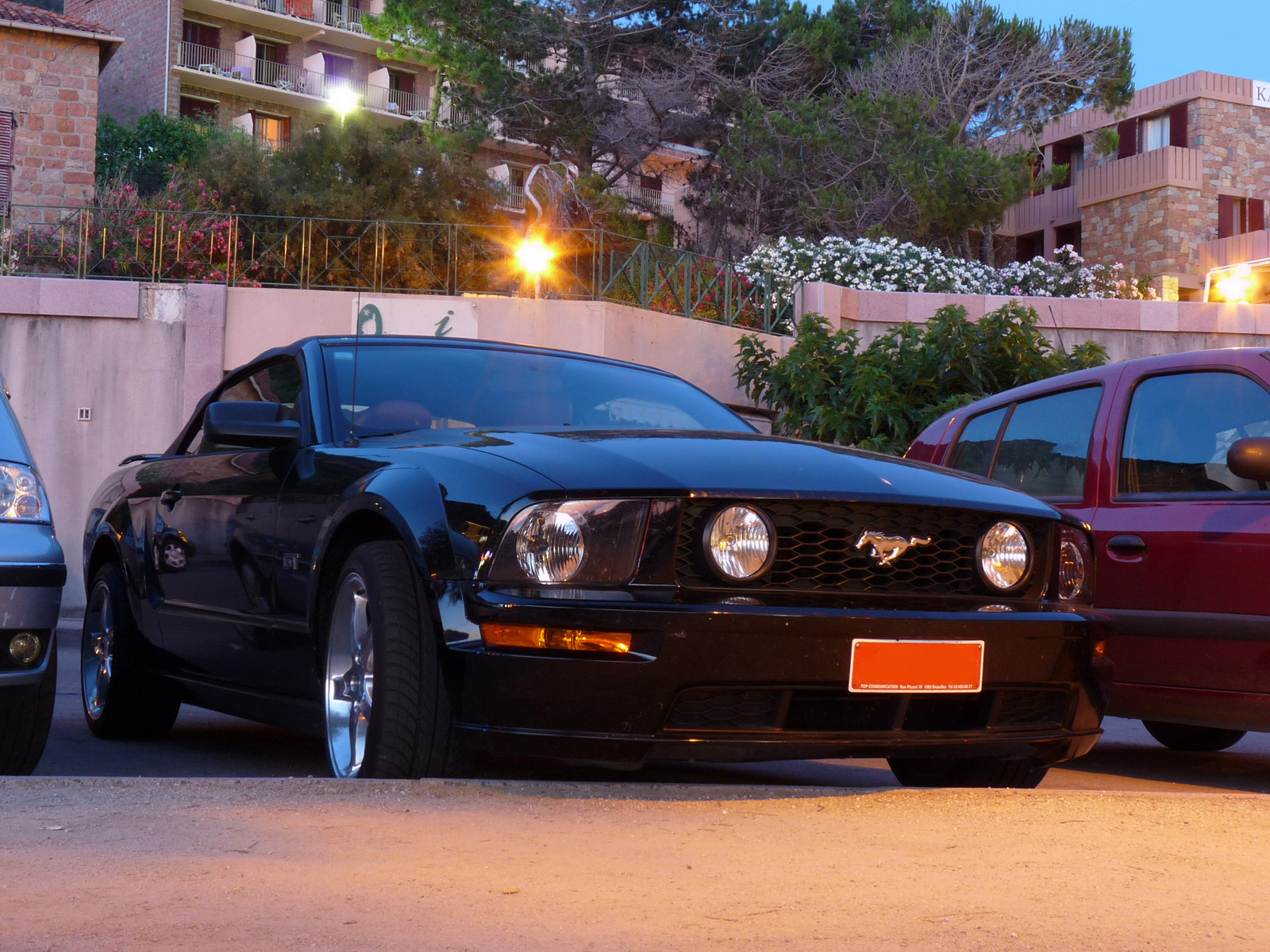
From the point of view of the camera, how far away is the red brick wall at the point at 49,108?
2820 centimetres

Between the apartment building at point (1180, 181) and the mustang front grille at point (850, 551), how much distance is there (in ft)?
120

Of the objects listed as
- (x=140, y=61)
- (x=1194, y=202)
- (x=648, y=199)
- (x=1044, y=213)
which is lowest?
(x=648, y=199)

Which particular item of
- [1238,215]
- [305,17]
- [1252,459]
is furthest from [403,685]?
[305,17]

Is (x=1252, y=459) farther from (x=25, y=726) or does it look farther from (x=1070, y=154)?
(x=1070, y=154)

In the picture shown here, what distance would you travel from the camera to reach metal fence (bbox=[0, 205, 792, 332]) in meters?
17.1

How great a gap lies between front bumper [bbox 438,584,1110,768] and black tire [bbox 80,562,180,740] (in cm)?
272

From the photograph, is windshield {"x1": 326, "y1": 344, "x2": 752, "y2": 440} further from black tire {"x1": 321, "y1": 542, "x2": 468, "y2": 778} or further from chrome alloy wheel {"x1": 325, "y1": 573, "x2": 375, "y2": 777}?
black tire {"x1": 321, "y1": 542, "x2": 468, "y2": 778}

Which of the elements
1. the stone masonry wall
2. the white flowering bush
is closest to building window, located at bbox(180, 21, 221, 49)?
the stone masonry wall

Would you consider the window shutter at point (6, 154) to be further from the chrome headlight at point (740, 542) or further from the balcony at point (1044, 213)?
the chrome headlight at point (740, 542)

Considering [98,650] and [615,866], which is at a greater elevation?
[615,866]

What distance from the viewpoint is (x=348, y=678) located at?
424 cm

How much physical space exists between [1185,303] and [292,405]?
1480 cm

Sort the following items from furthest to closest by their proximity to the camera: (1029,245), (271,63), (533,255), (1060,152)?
(271,63) < (1029,245) < (1060,152) < (533,255)

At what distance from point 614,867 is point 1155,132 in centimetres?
4287
